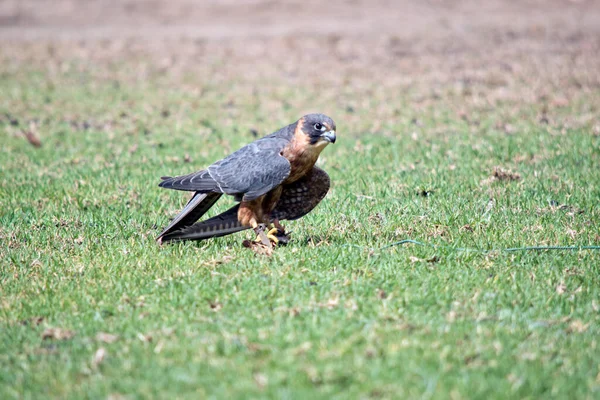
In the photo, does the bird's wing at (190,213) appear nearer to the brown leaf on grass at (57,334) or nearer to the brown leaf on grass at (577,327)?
the brown leaf on grass at (57,334)

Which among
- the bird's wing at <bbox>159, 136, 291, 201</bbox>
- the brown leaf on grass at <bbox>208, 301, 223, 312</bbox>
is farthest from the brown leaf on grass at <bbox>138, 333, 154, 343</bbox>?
the bird's wing at <bbox>159, 136, 291, 201</bbox>

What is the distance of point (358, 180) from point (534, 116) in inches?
167

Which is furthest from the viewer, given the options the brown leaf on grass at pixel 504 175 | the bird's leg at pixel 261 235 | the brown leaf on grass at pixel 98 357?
the brown leaf on grass at pixel 504 175

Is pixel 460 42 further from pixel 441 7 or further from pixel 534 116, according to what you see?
pixel 534 116

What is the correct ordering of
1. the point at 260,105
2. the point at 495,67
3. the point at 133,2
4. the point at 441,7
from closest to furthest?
the point at 260,105, the point at 495,67, the point at 441,7, the point at 133,2

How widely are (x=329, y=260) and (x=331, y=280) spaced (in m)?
0.43

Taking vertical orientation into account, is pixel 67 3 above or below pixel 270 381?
above

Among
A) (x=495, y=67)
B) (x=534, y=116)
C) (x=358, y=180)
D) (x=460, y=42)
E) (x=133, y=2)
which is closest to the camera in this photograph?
(x=358, y=180)

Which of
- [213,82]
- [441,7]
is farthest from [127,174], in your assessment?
[441,7]

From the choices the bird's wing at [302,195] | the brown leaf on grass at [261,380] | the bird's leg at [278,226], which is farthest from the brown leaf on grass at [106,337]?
the bird's wing at [302,195]

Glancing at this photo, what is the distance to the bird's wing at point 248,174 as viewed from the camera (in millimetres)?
6160

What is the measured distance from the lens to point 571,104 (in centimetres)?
1212

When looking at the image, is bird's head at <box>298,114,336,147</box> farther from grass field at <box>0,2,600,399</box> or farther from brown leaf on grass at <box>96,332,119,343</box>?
brown leaf on grass at <box>96,332,119,343</box>

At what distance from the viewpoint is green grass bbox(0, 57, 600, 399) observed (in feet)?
13.7
